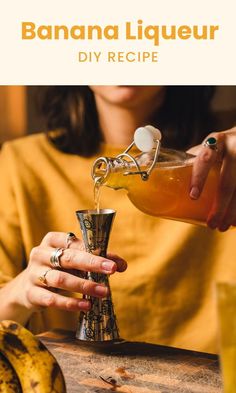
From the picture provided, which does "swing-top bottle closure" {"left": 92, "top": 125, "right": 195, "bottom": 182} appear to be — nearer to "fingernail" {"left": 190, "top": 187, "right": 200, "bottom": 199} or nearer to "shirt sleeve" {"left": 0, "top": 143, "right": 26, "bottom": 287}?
"fingernail" {"left": 190, "top": 187, "right": 200, "bottom": 199}

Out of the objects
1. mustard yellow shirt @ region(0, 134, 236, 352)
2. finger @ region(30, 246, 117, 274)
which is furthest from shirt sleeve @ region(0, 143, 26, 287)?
finger @ region(30, 246, 117, 274)

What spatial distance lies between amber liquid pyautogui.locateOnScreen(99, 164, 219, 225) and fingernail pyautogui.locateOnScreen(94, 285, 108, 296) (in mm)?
161

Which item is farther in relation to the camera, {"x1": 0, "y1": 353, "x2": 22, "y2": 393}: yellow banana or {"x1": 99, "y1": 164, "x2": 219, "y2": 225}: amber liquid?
{"x1": 99, "y1": 164, "x2": 219, "y2": 225}: amber liquid

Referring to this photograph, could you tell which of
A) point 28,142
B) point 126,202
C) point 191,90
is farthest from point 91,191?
point 191,90

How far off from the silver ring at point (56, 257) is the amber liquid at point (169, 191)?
0.44 ft

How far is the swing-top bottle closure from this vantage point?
1019mm

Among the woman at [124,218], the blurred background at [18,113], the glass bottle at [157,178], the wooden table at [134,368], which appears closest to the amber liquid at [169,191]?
the glass bottle at [157,178]

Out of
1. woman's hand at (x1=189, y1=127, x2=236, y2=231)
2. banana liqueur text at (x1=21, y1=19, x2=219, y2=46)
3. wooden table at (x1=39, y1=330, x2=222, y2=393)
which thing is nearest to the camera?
wooden table at (x1=39, y1=330, x2=222, y2=393)

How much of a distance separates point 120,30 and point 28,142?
451mm

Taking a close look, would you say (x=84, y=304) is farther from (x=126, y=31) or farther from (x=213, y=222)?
(x=126, y=31)

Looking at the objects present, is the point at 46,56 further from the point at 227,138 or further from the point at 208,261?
the point at 227,138

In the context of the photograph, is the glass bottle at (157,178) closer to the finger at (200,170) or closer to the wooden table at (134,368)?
the finger at (200,170)

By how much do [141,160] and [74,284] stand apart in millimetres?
221

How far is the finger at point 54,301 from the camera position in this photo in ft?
3.29
